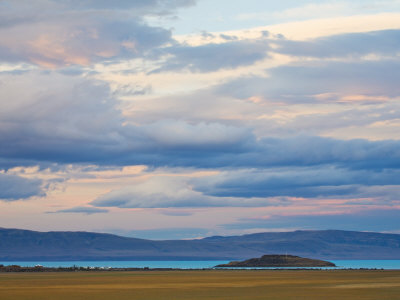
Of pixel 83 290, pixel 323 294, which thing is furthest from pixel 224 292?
pixel 83 290

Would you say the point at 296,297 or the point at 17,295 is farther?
the point at 17,295

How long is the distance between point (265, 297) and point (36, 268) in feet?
382

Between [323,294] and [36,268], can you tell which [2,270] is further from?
[323,294]

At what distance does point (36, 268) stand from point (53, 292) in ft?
332

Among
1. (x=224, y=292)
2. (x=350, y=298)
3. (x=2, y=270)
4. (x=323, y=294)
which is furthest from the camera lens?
(x=2, y=270)

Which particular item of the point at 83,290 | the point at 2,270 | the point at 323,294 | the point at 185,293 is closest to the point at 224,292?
the point at 185,293

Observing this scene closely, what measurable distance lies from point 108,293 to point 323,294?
21631 mm

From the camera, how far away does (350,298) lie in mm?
63906

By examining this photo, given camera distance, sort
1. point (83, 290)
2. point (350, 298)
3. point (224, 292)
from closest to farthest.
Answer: point (350, 298) < point (224, 292) < point (83, 290)

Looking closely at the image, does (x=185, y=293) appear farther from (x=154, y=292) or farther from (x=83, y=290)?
(x=83, y=290)

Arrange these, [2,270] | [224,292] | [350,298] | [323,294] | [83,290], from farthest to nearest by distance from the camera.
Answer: [2,270]
[83,290]
[224,292]
[323,294]
[350,298]

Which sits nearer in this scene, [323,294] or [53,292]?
[323,294]

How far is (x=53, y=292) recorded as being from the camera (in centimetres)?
7450

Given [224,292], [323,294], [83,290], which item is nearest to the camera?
[323,294]
